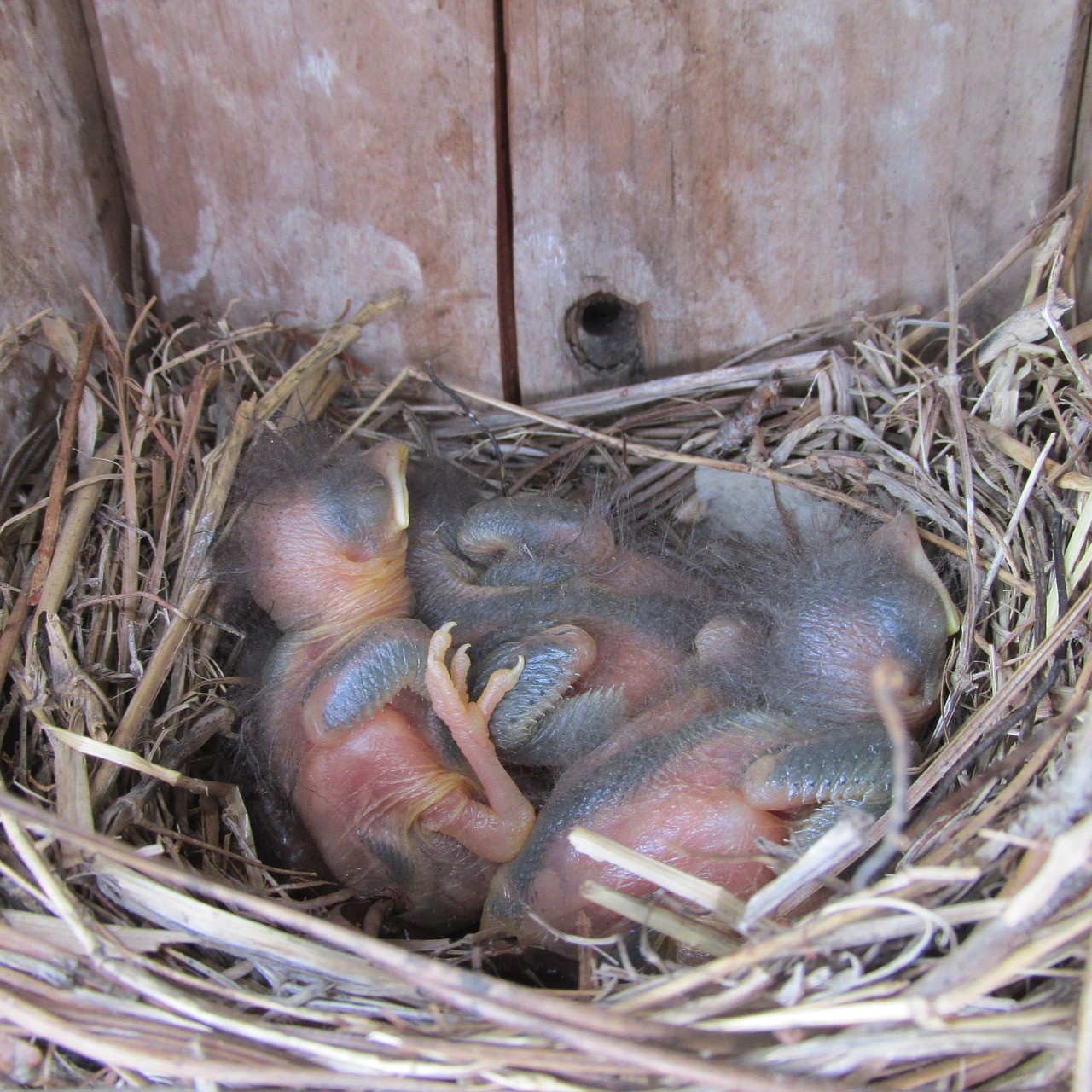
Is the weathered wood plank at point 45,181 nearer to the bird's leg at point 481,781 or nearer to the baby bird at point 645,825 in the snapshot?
the bird's leg at point 481,781

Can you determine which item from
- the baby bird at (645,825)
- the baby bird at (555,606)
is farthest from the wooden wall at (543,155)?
the baby bird at (645,825)

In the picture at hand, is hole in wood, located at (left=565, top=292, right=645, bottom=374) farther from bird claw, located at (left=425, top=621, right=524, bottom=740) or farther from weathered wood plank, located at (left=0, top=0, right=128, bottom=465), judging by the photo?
weathered wood plank, located at (left=0, top=0, right=128, bottom=465)

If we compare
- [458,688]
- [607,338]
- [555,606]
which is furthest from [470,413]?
[458,688]

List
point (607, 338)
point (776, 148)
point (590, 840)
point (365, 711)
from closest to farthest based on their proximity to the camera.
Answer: point (590, 840)
point (365, 711)
point (776, 148)
point (607, 338)

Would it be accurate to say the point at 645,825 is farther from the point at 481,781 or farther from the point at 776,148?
the point at 776,148

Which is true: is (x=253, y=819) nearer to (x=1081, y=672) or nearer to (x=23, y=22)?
(x=1081, y=672)


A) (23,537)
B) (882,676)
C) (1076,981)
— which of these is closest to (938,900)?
(1076,981)
